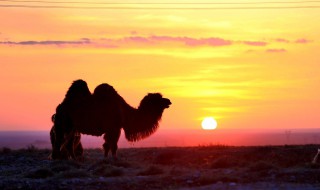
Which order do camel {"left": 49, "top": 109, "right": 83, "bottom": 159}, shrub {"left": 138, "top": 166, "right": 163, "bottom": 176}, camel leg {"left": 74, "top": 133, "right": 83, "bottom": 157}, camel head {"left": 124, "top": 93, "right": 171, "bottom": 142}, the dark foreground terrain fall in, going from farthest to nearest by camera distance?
1. camel head {"left": 124, "top": 93, "right": 171, "bottom": 142}
2. camel leg {"left": 74, "top": 133, "right": 83, "bottom": 157}
3. camel {"left": 49, "top": 109, "right": 83, "bottom": 159}
4. shrub {"left": 138, "top": 166, "right": 163, "bottom": 176}
5. the dark foreground terrain

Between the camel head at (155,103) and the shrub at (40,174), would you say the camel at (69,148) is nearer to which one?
the camel head at (155,103)

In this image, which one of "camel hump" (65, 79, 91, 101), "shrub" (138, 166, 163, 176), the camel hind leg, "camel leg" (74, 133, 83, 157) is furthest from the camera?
"camel leg" (74, 133, 83, 157)

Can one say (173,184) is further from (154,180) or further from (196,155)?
(196,155)

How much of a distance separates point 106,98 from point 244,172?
22.8 ft

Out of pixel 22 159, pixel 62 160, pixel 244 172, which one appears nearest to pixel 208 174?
pixel 244 172

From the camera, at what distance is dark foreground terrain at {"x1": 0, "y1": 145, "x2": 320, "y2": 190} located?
57.4 ft

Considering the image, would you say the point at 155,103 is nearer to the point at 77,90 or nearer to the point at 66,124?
the point at 77,90

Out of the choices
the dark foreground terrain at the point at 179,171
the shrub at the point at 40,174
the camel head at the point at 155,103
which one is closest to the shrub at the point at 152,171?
the dark foreground terrain at the point at 179,171

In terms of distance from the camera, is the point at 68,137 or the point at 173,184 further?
the point at 68,137

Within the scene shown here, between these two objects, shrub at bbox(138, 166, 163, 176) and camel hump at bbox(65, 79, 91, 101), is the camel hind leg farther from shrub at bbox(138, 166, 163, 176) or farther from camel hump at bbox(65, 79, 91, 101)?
shrub at bbox(138, 166, 163, 176)

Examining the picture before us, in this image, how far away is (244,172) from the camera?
19.3 meters

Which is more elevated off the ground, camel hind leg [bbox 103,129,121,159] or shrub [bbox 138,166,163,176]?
camel hind leg [bbox 103,129,121,159]

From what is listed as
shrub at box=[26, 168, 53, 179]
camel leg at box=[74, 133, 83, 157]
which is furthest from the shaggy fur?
shrub at box=[26, 168, 53, 179]

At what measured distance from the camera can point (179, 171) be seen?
19.6m
